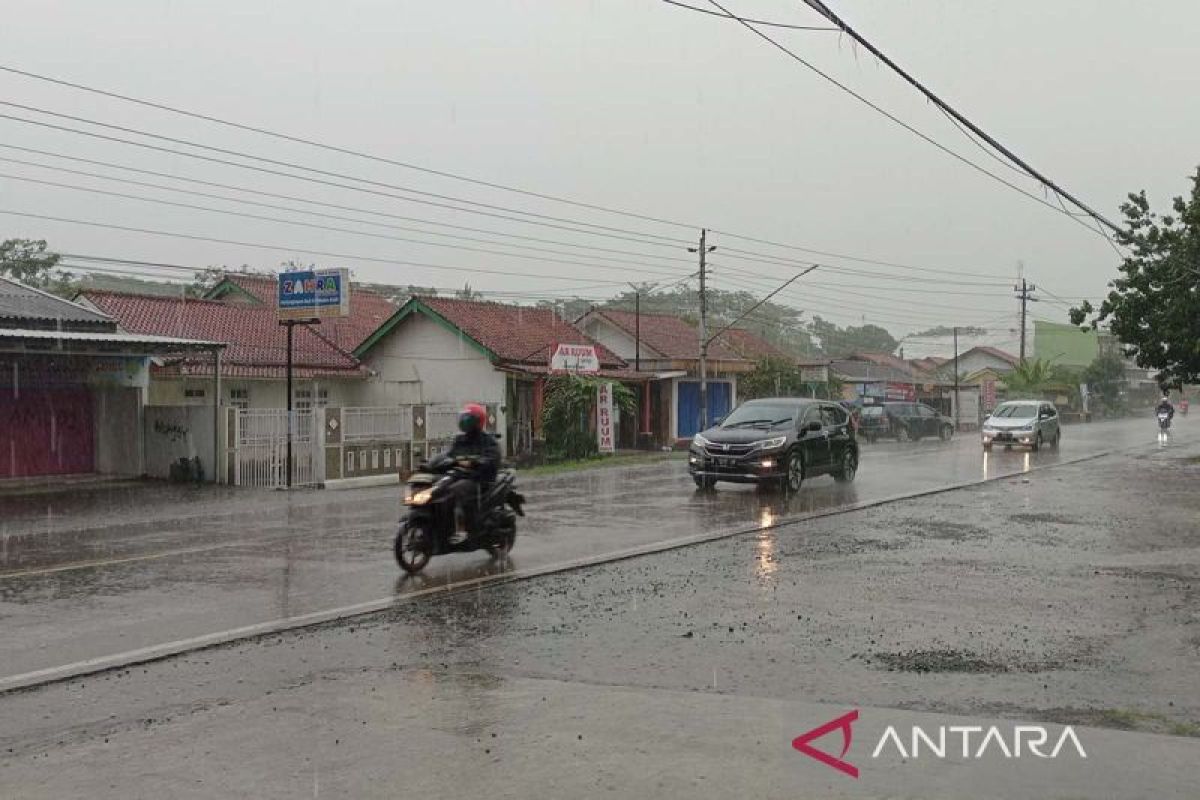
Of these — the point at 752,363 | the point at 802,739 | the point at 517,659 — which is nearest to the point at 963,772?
the point at 802,739

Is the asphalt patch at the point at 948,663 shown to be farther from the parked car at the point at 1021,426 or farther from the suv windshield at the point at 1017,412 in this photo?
the suv windshield at the point at 1017,412

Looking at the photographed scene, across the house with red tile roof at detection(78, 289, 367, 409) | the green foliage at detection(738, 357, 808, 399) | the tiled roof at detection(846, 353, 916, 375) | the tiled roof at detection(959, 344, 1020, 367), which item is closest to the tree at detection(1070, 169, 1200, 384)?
the green foliage at detection(738, 357, 808, 399)

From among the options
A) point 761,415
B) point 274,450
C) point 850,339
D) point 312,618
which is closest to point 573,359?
point 274,450

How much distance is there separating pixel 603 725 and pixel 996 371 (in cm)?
7761

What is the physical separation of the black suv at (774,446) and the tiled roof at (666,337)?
1920cm

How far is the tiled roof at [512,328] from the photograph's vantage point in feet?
107

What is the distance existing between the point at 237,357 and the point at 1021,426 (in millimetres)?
23654

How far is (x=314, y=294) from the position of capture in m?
23.0

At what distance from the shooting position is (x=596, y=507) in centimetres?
1688

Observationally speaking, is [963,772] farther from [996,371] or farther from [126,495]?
[996,371]

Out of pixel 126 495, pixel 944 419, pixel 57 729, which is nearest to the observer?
pixel 57 729

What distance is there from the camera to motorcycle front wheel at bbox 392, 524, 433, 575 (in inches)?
409

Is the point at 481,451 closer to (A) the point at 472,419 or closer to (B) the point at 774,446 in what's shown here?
(A) the point at 472,419

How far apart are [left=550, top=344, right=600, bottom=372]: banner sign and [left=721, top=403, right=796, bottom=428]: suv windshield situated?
11841 mm
